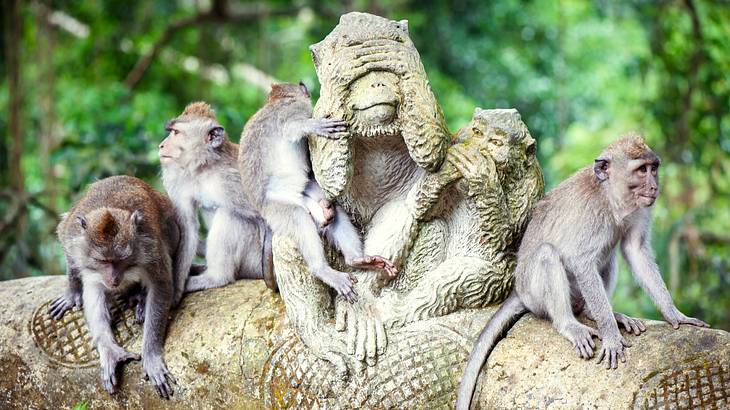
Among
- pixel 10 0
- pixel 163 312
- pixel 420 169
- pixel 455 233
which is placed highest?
pixel 10 0

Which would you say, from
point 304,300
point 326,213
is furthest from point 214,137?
point 304,300

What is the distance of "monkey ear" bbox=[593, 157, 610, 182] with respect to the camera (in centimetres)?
499

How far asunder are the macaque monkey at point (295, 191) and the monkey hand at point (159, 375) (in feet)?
3.65

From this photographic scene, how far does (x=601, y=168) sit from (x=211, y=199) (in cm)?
261

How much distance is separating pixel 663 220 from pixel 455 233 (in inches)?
234

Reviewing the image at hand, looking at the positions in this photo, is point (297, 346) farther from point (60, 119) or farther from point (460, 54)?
point (60, 119)

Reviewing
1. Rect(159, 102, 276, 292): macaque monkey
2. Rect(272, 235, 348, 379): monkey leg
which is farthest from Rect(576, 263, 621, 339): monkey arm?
Rect(159, 102, 276, 292): macaque monkey

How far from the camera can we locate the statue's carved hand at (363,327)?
4859 mm

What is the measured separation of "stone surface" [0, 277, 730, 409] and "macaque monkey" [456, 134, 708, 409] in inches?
4.0

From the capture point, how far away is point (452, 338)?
492cm

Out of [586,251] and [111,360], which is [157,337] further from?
[586,251]

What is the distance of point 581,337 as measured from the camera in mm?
4645

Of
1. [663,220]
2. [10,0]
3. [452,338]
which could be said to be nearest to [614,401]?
[452,338]

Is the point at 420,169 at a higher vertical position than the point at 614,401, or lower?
higher
